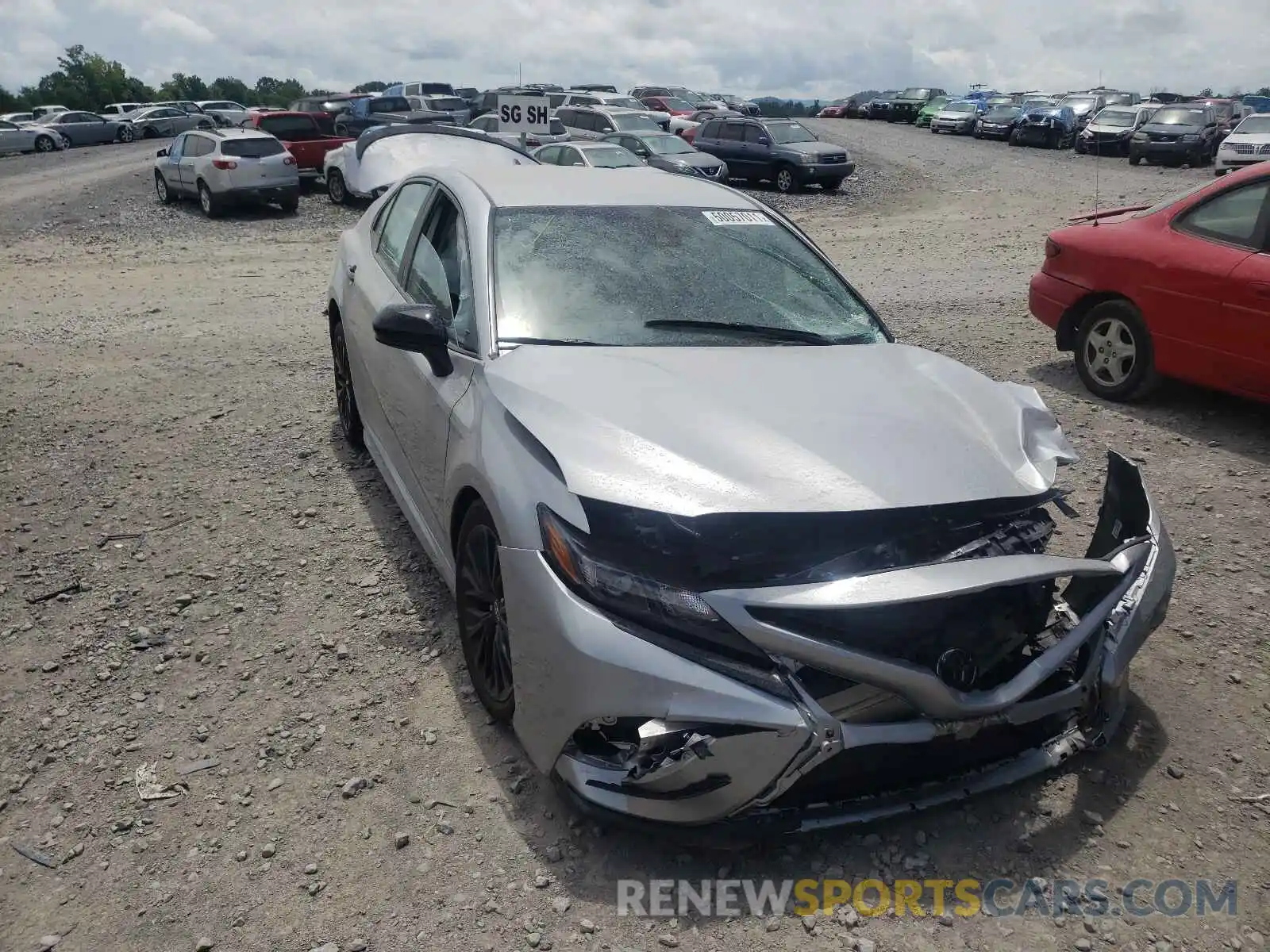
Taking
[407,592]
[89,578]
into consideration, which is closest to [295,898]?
[407,592]

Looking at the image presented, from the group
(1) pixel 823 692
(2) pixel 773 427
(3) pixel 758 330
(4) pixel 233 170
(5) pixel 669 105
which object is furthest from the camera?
(5) pixel 669 105

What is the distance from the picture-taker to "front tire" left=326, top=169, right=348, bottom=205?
803 inches

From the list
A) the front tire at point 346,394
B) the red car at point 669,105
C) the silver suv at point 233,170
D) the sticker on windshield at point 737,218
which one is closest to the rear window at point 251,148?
the silver suv at point 233,170

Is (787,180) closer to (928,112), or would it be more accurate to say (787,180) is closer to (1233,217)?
(1233,217)

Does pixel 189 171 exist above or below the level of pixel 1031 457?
below

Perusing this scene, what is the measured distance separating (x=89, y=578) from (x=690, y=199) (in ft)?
10.2

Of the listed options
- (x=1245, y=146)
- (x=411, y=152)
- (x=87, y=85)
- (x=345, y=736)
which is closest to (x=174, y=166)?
(x=411, y=152)

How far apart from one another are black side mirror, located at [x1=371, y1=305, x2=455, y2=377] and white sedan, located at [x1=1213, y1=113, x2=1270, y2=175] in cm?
2424

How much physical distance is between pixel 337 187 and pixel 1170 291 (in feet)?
58.3

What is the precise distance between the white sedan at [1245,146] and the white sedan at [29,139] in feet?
127

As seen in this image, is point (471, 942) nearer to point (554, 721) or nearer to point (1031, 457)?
point (554, 721)

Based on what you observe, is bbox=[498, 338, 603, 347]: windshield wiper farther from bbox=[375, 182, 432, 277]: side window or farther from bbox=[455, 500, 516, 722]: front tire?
bbox=[375, 182, 432, 277]: side window

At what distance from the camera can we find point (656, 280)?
3.90 m

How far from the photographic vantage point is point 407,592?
14.2ft
